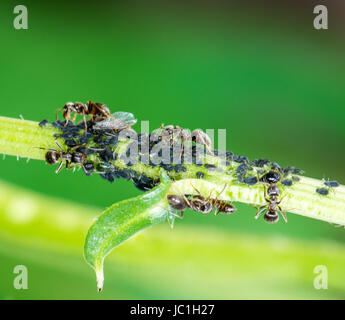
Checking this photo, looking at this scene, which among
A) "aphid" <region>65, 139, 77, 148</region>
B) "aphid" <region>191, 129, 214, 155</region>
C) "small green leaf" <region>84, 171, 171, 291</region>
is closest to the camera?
"small green leaf" <region>84, 171, 171, 291</region>

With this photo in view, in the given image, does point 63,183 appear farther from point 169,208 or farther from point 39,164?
point 169,208

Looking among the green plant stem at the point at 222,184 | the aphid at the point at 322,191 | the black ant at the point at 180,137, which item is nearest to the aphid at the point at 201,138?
the black ant at the point at 180,137

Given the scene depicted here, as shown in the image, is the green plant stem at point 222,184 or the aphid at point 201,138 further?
the aphid at point 201,138

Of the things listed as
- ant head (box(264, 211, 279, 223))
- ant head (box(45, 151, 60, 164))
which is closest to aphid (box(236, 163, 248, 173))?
ant head (box(264, 211, 279, 223))

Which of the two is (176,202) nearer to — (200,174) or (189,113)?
(200,174)

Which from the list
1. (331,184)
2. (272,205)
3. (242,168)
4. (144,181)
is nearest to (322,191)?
(331,184)

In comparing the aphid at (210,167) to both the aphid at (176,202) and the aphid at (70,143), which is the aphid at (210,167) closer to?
the aphid at (176,202)

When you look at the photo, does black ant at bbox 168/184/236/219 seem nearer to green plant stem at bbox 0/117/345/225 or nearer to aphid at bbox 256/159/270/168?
green plant stem at bbox 0/117/345/225
